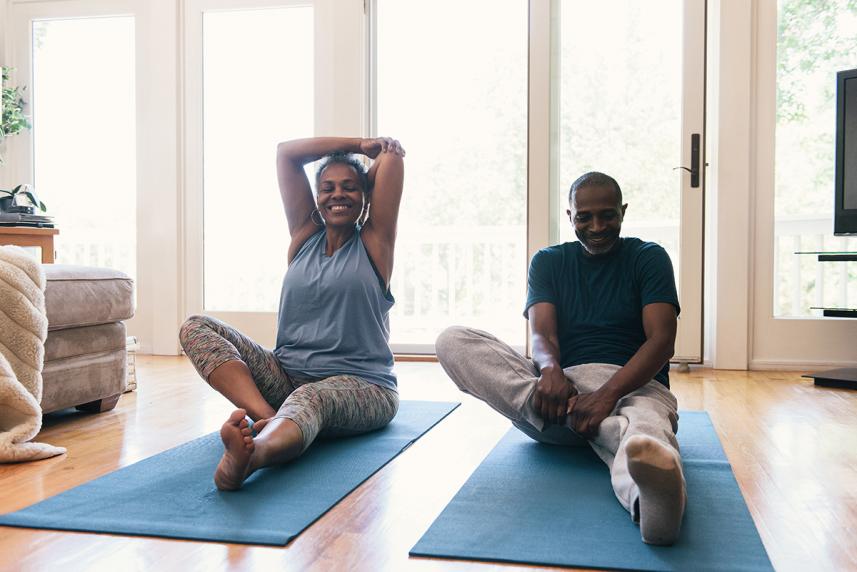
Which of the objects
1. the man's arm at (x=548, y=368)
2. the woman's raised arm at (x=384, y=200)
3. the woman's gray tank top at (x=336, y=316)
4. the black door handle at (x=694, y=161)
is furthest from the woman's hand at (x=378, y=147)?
the black door handle at (x=694, y=161)

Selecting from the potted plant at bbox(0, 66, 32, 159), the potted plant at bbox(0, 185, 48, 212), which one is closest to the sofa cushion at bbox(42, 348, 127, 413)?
the potted plant at bbox(0, 185, 48, 212)

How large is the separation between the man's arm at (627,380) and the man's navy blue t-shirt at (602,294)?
0.29 feet

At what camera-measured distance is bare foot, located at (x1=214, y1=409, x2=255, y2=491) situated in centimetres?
159

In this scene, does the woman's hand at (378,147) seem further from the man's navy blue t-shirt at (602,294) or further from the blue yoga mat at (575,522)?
the blue yoga mat at (575,522)

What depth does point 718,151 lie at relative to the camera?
13.1 feet

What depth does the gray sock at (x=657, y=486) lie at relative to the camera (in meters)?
1.30

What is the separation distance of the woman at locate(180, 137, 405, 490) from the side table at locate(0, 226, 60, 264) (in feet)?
6.37

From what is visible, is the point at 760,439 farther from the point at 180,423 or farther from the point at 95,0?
the point at 95,0

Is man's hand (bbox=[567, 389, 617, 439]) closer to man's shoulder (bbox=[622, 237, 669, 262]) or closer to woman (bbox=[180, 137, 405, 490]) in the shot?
man's shoulder (bbox=[622, 237, 669, 262])

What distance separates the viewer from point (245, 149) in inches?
183

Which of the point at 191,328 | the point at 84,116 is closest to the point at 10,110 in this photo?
the point at 84,116

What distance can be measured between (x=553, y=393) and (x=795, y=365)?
2.56 metres

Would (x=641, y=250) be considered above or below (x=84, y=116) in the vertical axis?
below

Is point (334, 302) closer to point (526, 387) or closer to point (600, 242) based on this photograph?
point (526, 387)
